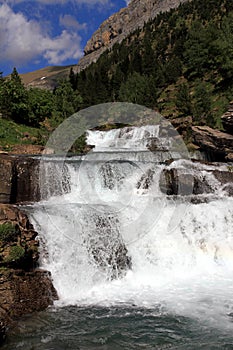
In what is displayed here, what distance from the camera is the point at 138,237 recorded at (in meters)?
13.0

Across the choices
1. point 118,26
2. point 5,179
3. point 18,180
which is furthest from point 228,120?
point 118,26

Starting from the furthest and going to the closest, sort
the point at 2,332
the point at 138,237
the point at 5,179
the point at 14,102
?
1. the point at 14,102
2. the point at 5,179
3. the point at 138,237
4. the point at 2,332

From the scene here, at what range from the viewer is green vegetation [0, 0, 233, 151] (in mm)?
34750

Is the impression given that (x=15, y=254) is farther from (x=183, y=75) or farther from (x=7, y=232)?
(x=183, y=75)

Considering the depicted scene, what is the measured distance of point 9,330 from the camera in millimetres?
7879

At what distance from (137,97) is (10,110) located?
1773 centimetres

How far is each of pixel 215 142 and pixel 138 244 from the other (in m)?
14.0

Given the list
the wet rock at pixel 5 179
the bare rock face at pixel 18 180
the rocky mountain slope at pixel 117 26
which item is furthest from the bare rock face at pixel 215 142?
the rocky mountain slope at pixel 117 26

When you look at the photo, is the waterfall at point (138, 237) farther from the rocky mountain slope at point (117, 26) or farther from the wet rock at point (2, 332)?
the rocky mountain slope at point (117, 26)

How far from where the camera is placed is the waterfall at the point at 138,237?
34.2 ft

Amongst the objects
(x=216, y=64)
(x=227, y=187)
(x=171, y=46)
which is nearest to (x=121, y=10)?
Answer: (x=171, y=46)

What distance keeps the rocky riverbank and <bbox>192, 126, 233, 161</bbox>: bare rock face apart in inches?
656

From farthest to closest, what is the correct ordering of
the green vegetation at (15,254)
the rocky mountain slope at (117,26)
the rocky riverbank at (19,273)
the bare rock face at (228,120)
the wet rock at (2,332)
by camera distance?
1. the rocky mountain slope at (117,26)
2. the bare rock face at (228,120)
3. the green vegetation at (15,254)
4. the rocky riverbank at (19,273)
5. the wet rock at (2,332)

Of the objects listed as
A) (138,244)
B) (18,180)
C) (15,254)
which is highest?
(18,180)
